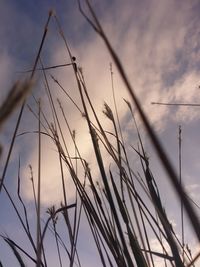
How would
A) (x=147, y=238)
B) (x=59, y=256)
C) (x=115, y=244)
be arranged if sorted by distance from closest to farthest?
(x=115, y=244) < (x=147, y=238) < (x=59, y=256)

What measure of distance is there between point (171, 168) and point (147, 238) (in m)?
1.50

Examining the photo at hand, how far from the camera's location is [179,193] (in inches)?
16.1

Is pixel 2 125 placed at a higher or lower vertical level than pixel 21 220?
lower

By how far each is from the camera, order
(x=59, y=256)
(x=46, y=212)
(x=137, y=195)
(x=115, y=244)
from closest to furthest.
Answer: (x=115, y=244)
(x=137, y=195)
(x=46, y=212)
(x=59, y=256)

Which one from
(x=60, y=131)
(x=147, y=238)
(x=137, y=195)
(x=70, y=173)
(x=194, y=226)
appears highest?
(x=60, y=131)

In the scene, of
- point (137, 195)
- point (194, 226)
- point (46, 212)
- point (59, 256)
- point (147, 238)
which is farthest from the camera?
point (59, 256)

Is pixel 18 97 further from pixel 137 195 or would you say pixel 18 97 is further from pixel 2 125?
pixel 137 195

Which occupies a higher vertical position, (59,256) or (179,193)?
(59,256)

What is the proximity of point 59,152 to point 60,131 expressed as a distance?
0.50 feet

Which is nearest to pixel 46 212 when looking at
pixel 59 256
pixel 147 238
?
pixel 59 256

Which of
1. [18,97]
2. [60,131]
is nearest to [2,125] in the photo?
[18,97]

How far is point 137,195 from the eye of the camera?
65.3 inches

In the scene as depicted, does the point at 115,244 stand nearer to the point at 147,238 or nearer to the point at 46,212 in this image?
the point at 147,238

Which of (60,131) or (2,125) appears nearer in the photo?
(2,125)
